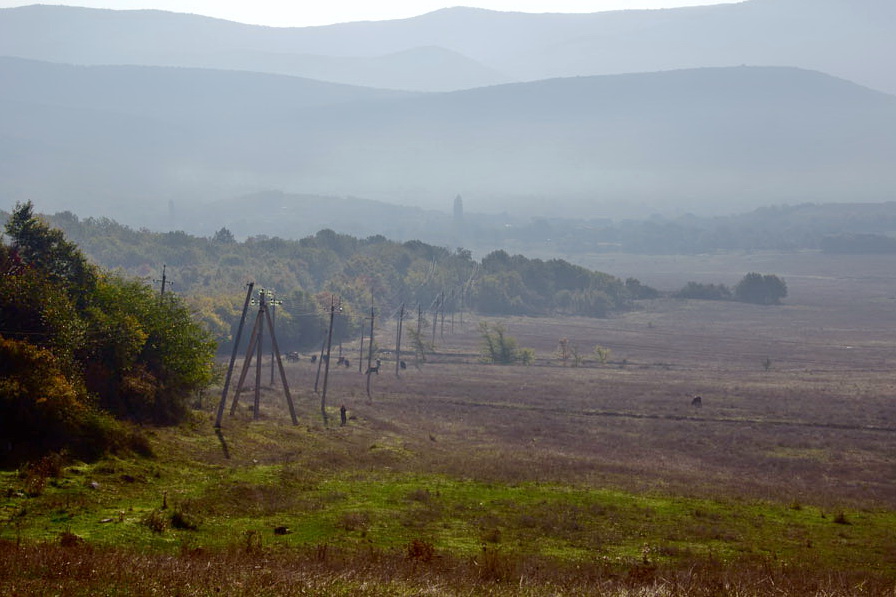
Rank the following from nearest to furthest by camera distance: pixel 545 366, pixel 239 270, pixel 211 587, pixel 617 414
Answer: pixel 211 587 < pixel 617 414 < pixel 545 366 < pixel 239 270

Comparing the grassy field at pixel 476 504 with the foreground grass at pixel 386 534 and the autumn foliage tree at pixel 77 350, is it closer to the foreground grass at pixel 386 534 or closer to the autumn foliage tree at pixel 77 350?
the foreground grass at pixel 386 534

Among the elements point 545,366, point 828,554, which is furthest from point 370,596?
point 545,366

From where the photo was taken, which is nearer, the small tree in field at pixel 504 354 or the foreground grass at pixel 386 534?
the foreground grass at pixel 386 534

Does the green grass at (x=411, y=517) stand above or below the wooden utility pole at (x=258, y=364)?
below

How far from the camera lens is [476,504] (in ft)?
96.0

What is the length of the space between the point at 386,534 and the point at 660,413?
49263 millimetres

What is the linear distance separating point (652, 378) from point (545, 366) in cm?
1839

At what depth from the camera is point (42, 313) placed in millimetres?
34562

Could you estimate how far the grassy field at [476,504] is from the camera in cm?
1722

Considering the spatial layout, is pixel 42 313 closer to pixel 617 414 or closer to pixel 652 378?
pixel 617 414

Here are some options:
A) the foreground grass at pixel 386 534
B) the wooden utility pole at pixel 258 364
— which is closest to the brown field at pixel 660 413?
the wooden utility pole at pixel 258 364

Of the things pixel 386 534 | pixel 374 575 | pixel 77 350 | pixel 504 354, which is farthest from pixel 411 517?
pixel 504 354

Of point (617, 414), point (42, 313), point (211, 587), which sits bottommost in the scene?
point (617, 414)

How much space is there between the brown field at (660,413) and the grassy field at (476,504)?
36cm
